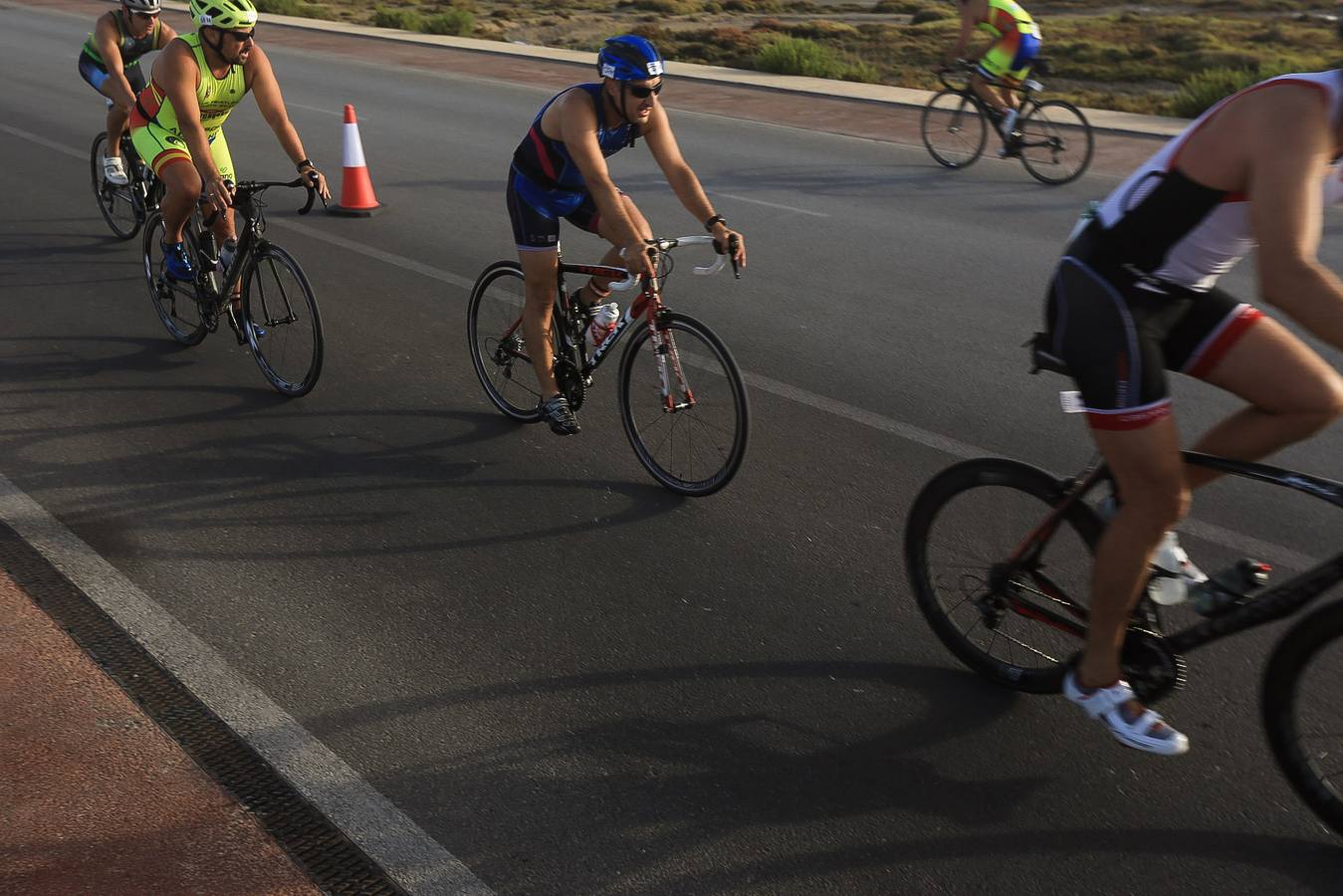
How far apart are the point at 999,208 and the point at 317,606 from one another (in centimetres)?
840

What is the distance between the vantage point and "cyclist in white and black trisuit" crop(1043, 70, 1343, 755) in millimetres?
3053

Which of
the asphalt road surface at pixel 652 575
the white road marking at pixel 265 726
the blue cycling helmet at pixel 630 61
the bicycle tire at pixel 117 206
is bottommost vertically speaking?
the white road marking at pixel 265 726

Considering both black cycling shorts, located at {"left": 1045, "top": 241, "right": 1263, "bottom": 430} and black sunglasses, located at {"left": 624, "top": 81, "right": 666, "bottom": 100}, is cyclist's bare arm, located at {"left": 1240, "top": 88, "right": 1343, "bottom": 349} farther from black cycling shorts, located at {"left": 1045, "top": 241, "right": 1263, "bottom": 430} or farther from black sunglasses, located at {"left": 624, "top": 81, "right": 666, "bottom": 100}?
black sunglasses, located at {"left": 624, "top": 81, "right": 666, "bottom": 100}

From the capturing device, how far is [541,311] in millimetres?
5949

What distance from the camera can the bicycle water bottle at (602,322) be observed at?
230 inches

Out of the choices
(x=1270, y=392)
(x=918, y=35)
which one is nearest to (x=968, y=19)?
(x=1270, y=392)

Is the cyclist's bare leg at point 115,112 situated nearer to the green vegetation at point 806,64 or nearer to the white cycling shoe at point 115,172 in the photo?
the white cycling shoe at point 115,172

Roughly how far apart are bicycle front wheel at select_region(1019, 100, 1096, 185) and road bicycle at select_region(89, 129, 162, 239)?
8.16 m

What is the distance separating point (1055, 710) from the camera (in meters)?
4.10

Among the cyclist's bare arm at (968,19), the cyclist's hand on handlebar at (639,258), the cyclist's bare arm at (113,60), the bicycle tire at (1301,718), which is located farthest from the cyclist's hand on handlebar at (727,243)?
the cyclist's bare arm at (968,19)

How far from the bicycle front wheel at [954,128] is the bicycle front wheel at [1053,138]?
572 mm

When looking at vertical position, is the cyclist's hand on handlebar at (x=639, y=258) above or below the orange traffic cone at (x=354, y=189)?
above

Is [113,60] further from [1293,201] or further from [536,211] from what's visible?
[1293,201]

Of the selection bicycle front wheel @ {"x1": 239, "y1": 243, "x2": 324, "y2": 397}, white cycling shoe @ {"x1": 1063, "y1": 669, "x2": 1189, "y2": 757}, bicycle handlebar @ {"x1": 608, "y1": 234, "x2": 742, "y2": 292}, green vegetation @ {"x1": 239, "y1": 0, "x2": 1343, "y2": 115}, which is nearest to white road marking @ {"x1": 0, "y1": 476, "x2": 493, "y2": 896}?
bicycle front wheel @ {"x1": 239, "y1": 243, "x2": 324, "y2": 397}
